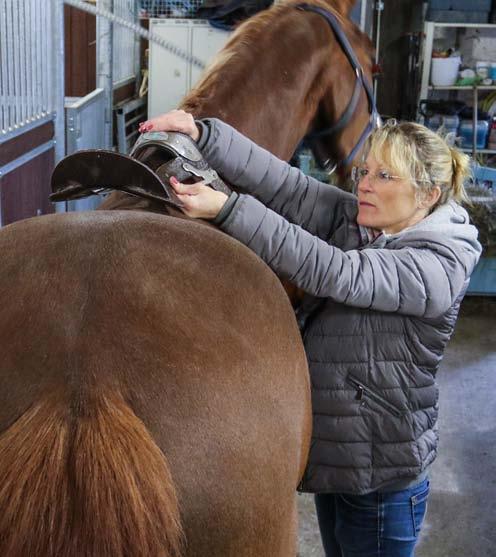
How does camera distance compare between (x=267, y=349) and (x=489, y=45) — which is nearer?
(x=267, y=349)

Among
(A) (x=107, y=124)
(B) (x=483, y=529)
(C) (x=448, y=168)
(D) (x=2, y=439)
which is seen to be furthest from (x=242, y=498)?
(A) (x=107, y=124)

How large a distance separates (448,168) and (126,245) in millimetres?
707

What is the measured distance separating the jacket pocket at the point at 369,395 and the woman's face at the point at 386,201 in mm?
289

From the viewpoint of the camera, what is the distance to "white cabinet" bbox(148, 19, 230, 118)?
5.51 meters

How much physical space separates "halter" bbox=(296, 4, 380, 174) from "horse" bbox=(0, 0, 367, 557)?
1119mm

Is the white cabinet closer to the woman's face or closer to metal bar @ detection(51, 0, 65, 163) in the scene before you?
metal bar @ detection(51, 0, 65, 163)

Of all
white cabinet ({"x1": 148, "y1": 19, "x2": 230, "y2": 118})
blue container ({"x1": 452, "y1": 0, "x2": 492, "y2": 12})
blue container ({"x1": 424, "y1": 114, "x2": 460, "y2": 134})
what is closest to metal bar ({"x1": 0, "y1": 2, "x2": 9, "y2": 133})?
white cabinet ({"x1": 148, "y1": 19, "x2": 230, "y2": 118})

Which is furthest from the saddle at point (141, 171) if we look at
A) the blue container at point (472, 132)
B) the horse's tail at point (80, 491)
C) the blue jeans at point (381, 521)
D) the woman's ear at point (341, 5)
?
the blue container at point (472, 132)

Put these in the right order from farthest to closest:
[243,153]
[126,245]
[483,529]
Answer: [483,529] < [243,153] < [126,245]

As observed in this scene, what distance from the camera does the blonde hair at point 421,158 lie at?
4.43 feet

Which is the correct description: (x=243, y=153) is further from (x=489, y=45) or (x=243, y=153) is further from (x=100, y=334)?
(x=489, y=45)

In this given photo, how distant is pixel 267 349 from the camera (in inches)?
37.5

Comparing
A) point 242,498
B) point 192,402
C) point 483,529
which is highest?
point 192,402

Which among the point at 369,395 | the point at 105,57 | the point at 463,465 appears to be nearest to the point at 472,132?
the point at 105,57
